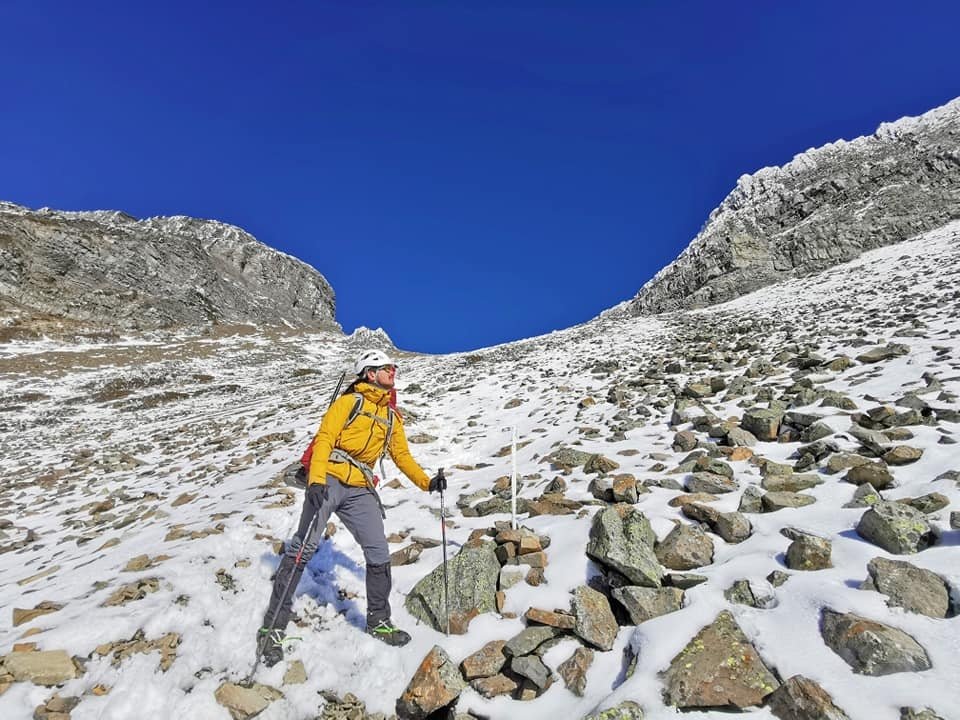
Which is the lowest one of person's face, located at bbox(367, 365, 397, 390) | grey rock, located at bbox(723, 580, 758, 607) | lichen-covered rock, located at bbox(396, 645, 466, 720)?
lichen-covered rock, located at bbox(396, 645, 466, 720)

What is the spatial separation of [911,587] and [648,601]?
2.01 m

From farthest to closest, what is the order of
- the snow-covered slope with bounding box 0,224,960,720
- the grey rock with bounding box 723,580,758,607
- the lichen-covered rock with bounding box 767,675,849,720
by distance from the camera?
1. the grey rock with bounding box 723,580,758,607
2. the snow-covered slope with bounding box 0,224,960,720
3. the lichen-covered rock with bounding box 767,675,849,720

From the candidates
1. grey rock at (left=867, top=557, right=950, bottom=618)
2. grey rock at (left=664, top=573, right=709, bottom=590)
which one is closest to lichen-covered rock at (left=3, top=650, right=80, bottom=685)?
grey rock at (left=664, top=573, right=709, bottom=590)

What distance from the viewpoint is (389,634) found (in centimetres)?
507

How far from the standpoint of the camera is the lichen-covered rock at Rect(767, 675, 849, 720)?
9.98 ft

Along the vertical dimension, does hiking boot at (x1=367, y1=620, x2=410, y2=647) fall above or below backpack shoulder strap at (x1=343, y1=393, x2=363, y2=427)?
below

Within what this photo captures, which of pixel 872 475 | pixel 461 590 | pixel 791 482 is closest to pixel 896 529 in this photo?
pixel 872 475

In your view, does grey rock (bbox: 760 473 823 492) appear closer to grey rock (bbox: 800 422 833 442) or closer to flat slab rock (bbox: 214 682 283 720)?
grey rock (bbox: 800 422 833 442)

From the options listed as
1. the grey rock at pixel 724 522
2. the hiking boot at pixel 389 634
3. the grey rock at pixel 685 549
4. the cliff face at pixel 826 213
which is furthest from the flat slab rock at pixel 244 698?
the cliff face at pixel 826 213

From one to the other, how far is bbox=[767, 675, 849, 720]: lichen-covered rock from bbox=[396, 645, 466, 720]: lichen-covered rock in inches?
98.3

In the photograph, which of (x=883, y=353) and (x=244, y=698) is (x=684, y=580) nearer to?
(x=244, y=698)

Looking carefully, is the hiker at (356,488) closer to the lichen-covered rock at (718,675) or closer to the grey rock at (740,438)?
the lichen-covered rock at (718,675)

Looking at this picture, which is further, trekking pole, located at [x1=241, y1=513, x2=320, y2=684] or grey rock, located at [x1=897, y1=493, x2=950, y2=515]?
grey rock, located at [x1=897, y1=493, x2=950, y2=515]

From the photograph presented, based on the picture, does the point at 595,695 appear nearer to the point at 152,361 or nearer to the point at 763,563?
the point at 763,563
